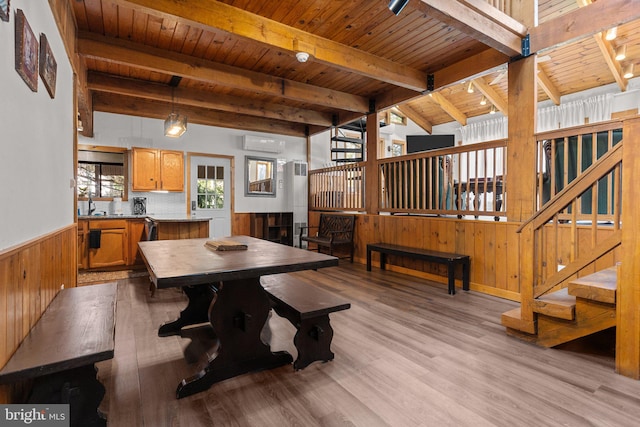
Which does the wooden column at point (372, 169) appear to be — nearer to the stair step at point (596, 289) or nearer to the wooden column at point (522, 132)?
the wooden column at point (522, 132)

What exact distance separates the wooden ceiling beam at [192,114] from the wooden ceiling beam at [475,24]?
4.82m

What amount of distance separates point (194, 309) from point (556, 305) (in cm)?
284

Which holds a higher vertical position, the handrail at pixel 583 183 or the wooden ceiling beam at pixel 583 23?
the wooden ceiling beam at pixel 583 23

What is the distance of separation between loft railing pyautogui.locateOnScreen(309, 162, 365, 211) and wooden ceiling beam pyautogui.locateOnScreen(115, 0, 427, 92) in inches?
77.6

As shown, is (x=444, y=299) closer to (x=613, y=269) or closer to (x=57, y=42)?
(x=613, y=269)

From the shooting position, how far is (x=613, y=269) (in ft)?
8.59

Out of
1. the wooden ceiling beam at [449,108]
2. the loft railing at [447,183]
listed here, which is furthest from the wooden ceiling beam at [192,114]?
the wooden ceiling beam at [449,108]

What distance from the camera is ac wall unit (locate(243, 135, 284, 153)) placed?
A: 6902mm

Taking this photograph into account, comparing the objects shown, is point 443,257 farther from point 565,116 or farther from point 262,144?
point 565,116

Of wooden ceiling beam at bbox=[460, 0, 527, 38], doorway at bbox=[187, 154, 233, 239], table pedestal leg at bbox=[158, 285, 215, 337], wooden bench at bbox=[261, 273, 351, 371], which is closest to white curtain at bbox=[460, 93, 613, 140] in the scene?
wooden ceiling beam at bbox=[460, 0, 527, 38]

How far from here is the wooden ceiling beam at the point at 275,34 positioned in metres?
2.68

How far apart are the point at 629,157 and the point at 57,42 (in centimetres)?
395

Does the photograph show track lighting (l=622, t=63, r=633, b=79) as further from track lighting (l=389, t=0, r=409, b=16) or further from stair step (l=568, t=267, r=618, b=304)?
track lighting (l=389, t=0, r=409, b=16)

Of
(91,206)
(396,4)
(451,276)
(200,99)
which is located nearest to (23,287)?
(396,4)
